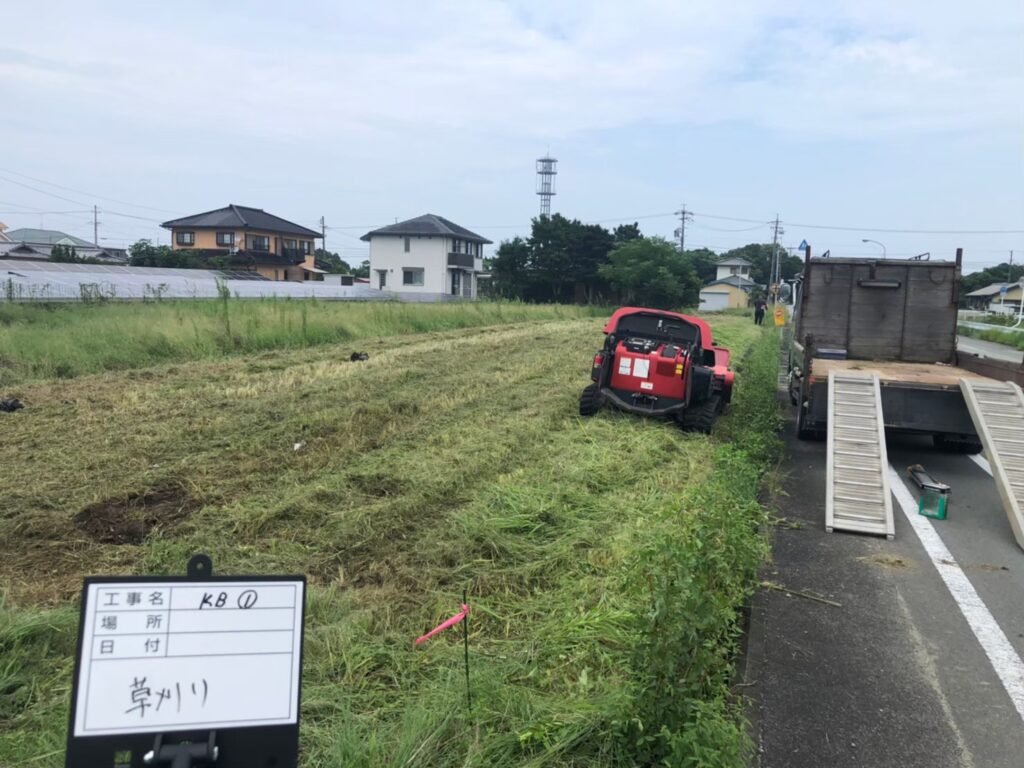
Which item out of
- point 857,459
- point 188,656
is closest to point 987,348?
point 857,459

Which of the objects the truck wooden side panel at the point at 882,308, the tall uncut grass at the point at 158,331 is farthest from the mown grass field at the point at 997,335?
the tall uncut grass at the point at 158,331

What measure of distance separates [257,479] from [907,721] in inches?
194

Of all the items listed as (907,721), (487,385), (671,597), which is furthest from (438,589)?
(487,385)

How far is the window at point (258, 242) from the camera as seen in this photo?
55419 mm

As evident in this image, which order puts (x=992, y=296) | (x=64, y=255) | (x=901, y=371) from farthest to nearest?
(x=992, y=296) → (x=64, y=255) → (x=901, y=371)

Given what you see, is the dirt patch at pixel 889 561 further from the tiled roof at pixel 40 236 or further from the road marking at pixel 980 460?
the tiled roof at pixel 40 236

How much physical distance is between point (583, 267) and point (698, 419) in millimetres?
44887

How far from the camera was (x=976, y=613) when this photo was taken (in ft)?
15.8

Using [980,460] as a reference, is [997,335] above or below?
above

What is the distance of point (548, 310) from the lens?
35.4m

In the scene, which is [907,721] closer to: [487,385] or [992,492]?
[992,492]

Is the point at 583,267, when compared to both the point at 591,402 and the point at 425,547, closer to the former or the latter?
the point at 591,402

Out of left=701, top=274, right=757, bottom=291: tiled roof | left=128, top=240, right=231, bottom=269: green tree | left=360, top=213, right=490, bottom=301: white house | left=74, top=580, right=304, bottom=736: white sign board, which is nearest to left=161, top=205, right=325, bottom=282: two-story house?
left=128, top=240, right=231, bottom=269: green tree

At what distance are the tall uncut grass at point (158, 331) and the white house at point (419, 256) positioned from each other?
109 ft
